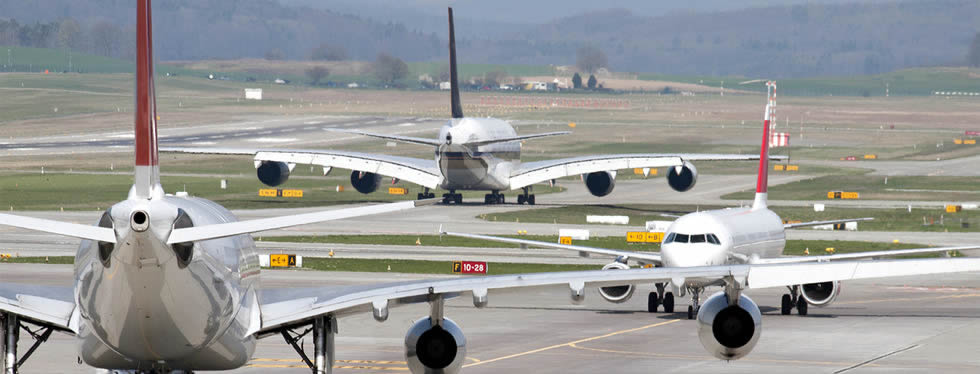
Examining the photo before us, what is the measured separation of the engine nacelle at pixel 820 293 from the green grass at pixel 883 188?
173ft

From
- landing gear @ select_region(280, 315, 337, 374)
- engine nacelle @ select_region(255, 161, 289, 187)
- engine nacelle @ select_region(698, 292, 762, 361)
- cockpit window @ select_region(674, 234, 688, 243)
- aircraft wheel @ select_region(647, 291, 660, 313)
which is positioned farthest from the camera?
engine nacelle @ select_region(255, 161, 289, 187)

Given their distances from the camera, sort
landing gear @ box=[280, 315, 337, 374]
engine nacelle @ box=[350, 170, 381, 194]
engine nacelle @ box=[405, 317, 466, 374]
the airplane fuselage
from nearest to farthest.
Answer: the airplane fuselage → engine nacelle @ box=[405, 317, 466, 374] → landing gear @ box=[280, 315, 337, 374] → engine nacelle @ box=[350, 170, 381, 194]

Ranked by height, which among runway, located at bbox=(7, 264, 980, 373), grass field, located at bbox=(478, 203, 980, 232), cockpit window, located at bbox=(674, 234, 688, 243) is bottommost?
runway, located at bbox=(7, 264, 980, 373)

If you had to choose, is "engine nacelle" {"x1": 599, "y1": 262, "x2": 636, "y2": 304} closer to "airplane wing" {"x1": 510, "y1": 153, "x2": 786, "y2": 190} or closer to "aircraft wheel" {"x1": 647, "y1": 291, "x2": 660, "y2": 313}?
"aircraft wheel" {"x1": 647, "y1": 291, "x2": 660, "y2": 313}

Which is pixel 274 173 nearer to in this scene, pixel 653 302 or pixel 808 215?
pixel 808 215

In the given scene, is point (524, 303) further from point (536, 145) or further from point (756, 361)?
point (536, 145)

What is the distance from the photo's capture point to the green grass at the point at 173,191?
90375 millimetres

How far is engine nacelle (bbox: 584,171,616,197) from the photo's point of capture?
294 feet

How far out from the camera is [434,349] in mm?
21828

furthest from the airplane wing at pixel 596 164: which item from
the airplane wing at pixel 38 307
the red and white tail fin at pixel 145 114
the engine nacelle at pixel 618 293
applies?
the red and white tail fin at pixel 145 114

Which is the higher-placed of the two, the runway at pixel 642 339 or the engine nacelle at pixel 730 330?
the engine nacelle at pixel 730 330

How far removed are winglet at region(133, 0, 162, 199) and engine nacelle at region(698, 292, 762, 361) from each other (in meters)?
8.31

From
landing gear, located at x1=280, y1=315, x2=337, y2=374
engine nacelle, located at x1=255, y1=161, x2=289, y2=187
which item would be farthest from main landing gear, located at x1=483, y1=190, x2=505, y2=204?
landing gear, located at x1=280, y1=315, x2=337, y2=374

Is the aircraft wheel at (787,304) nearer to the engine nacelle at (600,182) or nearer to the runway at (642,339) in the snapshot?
the runway at (642,339)
